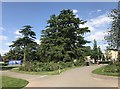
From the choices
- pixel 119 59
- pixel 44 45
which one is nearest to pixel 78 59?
pixel 44 45

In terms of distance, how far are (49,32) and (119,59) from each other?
3012 centimetres

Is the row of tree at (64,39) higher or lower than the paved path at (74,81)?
higher

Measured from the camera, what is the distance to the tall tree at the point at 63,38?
183ft

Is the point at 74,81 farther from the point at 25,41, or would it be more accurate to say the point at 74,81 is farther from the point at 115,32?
the point at 25,41

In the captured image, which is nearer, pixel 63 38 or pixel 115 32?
pixel 115 32

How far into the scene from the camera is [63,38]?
5650 cm

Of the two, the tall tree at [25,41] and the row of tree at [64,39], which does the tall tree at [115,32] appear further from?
the tall tree at [25,41]

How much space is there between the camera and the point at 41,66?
37.1m

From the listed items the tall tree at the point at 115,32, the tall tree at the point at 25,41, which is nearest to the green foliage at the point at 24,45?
the tall tree at the point at 25,41

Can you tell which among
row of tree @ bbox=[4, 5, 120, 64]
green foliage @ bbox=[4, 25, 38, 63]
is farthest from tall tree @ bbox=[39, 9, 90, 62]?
green foliage @ bbox=[4, 25, 38, 63]

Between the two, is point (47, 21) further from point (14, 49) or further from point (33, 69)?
point (33, 69)

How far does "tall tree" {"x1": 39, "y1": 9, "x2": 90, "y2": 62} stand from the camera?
55812 millimetres

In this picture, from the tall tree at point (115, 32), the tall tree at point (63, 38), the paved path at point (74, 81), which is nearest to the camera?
the paved path at point (74, 81)

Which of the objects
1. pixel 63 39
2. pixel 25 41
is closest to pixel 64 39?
pixel 63 39
